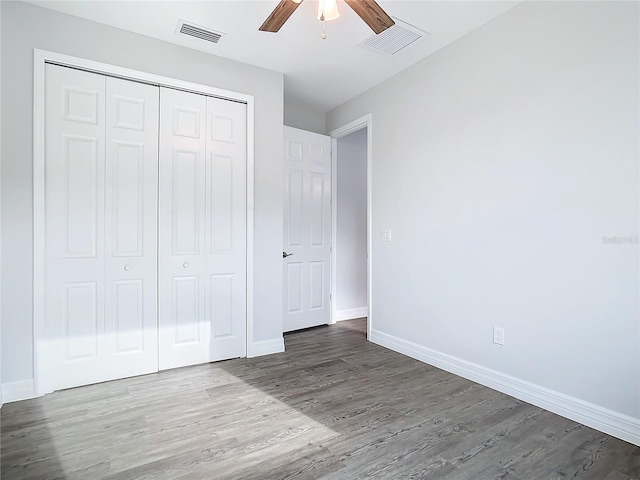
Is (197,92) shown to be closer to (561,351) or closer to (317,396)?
(317,396)

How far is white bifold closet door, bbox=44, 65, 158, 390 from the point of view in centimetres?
252

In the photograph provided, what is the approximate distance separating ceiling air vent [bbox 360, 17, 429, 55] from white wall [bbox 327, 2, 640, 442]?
347mm

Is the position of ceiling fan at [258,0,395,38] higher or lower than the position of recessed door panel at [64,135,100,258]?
higher

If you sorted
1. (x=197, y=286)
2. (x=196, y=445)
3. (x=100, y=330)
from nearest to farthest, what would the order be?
(x=196, y=445) < (x=100, y=330) < (x=197, y=286)

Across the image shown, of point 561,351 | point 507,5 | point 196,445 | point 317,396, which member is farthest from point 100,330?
point 507,5

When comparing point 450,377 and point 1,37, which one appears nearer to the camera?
point 1,37

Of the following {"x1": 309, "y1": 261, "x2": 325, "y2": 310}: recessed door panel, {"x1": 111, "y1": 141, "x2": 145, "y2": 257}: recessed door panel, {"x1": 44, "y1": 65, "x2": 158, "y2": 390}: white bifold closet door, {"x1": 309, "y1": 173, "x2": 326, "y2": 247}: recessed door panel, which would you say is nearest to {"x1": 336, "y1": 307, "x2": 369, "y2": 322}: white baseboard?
{"x1": 309, "y1": 261, "x2": 325, "y2": 310}: recessed door panel

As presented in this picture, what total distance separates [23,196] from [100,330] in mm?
1100

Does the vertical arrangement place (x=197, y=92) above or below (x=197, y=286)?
above

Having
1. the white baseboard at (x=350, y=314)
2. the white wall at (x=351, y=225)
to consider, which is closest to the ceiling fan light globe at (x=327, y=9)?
the white wall at (x=351, y=225)

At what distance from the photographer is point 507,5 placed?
8.06 feet

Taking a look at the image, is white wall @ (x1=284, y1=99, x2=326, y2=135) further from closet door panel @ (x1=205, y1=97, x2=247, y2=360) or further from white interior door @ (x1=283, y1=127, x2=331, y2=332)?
closet door panel @ (x1=205, y1=97, x2=247, y2=360)

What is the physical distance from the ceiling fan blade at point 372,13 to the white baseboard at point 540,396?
250cm

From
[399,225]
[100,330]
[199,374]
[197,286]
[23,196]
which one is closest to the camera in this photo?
[23,196]
